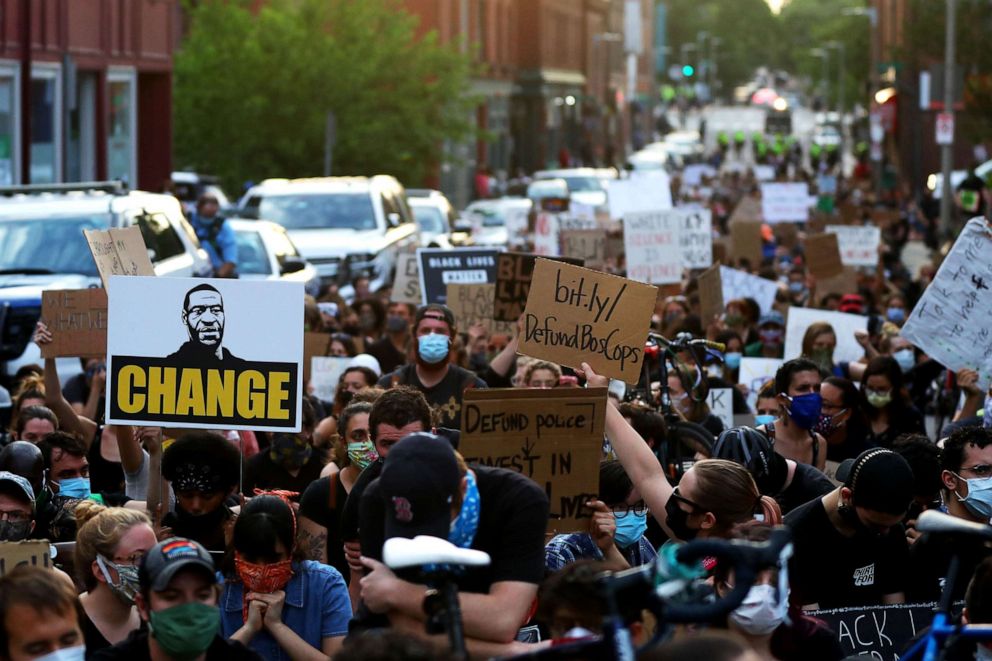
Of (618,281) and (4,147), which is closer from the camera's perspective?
(618,281)

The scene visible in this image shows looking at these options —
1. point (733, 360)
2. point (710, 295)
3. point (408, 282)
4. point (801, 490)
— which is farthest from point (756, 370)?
point (801, 490)

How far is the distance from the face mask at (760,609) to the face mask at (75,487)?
358 cm

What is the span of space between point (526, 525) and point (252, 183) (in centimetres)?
2958

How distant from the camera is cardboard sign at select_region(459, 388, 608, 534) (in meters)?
6.15

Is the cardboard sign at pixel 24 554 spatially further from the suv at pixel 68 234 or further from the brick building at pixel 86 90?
the brick building at pixel 86 90

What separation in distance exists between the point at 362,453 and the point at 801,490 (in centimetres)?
167

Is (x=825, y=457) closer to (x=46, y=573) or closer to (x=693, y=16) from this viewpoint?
(x=46, y=573)

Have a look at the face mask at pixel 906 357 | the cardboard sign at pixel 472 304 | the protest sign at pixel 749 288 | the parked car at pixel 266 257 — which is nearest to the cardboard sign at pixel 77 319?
the cardboard sign at pixel 472 304

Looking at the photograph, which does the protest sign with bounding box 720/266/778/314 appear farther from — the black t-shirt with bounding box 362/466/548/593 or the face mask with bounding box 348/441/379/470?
the black t-shirt with bounding box 362/466/548/593

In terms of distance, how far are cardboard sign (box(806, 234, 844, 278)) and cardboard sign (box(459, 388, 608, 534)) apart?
12.1 m

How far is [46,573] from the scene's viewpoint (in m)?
4.68

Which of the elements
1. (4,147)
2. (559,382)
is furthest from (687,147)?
(559,382)

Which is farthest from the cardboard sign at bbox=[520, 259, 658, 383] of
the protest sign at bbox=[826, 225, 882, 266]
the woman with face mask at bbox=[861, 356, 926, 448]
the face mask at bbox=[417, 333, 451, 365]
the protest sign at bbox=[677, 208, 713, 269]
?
the protest sign at bbox=[826, 225, 882, 266]

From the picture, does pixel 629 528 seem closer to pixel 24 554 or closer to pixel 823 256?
pixel 24 554
